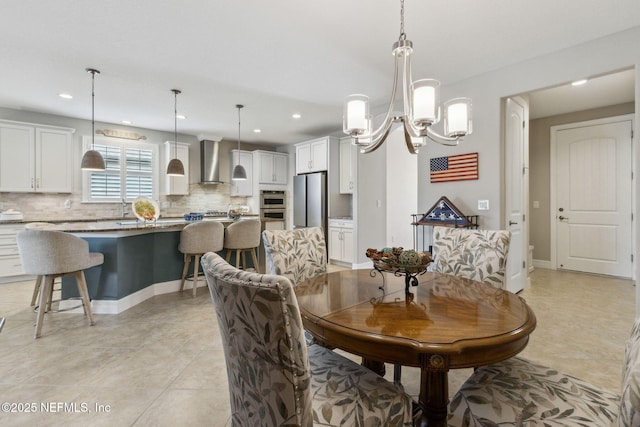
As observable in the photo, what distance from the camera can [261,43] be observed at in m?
2.68

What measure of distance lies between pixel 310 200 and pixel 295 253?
3.86m

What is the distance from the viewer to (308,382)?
739mm

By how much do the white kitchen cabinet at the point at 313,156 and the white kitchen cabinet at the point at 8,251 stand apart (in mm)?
4391

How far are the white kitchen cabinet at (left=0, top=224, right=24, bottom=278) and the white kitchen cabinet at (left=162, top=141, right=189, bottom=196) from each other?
2.16m

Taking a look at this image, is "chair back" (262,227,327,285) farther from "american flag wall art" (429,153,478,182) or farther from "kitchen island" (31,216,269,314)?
"american flag wall art" (429,153,478,182)

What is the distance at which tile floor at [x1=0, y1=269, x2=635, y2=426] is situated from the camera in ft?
5.36

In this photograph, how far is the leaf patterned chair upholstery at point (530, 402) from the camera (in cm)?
95

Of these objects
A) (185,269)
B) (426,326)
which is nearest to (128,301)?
(185,269)

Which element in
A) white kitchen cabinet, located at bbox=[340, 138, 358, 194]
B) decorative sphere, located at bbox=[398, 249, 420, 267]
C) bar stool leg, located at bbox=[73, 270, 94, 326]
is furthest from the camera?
white kitchen cabinet, located at bbox=[340, 138, 358, 194]

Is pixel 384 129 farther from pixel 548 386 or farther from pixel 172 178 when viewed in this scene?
pixel 172 178

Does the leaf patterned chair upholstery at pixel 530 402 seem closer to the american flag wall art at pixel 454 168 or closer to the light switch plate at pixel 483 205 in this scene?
the light switch plate at pixel 483 205

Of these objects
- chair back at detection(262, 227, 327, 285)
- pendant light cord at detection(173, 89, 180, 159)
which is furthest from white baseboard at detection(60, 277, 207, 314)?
pendant light cord at detection(173, 89, 180, 159)

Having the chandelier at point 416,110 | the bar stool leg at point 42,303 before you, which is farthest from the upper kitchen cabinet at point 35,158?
the chandelier at point 416,110

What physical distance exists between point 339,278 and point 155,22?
241 centimetres
